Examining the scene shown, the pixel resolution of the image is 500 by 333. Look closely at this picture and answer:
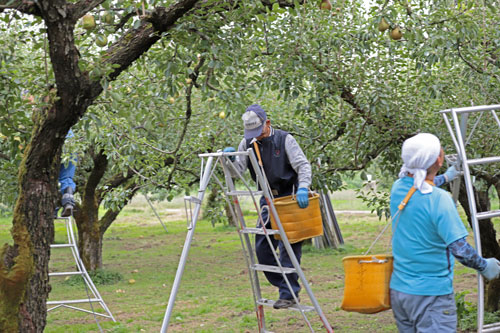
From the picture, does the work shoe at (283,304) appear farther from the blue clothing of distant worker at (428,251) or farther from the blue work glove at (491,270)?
the blue work glove at (491,270)

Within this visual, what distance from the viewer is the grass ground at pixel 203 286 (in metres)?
7.40

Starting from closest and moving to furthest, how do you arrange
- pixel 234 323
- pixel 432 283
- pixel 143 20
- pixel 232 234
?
pixel 432 283
pixel 143 20
pixel 234 323
pixel 232 234

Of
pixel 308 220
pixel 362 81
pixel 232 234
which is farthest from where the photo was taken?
pixel 232 234

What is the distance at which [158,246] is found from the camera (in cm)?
1809

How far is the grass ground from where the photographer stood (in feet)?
24.3

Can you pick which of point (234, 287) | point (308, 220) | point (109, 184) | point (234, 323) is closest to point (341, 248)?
point (234, 287)

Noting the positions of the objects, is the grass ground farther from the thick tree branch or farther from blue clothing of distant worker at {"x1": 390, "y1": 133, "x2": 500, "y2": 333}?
the thick tree branch

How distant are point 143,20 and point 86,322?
4656 millimetres

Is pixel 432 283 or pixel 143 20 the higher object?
pixel 143 20

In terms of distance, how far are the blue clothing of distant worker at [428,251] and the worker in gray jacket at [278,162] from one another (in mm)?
1753

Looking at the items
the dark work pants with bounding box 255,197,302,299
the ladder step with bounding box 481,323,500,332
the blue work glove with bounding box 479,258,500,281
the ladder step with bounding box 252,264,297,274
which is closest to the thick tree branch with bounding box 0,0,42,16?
the dark work pants with bounding box 255,197,302,299

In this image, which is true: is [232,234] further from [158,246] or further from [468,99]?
[468,99]

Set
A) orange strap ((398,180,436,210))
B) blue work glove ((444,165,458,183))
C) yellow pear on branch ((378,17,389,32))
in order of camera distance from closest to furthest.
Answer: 1. orange strap ((398,180,436,210))
2. blue work glove ((444,165,458,183))
3. yellow pear on branch ((378,17,389,32))

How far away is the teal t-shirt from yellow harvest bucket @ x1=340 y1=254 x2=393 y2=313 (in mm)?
135
